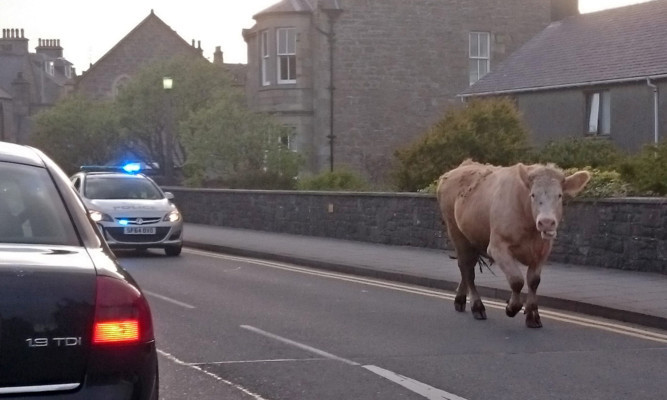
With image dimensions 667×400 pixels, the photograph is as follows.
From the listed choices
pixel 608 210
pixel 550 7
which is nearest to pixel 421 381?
pixel 608 210

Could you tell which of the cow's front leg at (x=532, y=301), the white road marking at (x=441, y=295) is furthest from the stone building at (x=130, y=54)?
the cow's front leg at (x=532, y=301)

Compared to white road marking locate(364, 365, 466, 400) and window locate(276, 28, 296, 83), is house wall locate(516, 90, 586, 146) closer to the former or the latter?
window locate(276, 28, 296, 83)

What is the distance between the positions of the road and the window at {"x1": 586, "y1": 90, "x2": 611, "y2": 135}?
19560 millimetres

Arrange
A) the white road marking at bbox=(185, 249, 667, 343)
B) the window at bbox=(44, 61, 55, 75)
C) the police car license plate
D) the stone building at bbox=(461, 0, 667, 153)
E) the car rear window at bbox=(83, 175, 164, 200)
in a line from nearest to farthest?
the white road marking at bbox=(185, 249, 667, 343) < the police car license plate < the car rear window at bbox=(83, 175, 164, 200) < the stone building at bbox=(461, 0, 667, 153) < the window at bbox=(44, 61, 55, 75)

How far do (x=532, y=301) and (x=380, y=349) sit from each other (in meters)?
2.23

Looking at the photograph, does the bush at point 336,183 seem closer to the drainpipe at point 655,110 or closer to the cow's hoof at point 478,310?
the drainpipe at point 655,110

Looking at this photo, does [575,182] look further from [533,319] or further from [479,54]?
[479,54]

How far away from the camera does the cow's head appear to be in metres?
11.4

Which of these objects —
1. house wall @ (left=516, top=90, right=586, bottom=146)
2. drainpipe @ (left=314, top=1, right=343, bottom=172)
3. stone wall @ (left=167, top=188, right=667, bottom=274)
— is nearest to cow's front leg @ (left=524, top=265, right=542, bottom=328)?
stone wall @ (left=167, top=188, right=667, bottom=274)

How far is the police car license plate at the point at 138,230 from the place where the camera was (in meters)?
21.7

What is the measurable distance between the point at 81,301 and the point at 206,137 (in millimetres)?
31047

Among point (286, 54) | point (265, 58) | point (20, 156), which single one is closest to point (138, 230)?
point (20, 156)

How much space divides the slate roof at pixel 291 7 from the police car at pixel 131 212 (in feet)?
64.3

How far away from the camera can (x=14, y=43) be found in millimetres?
98438
